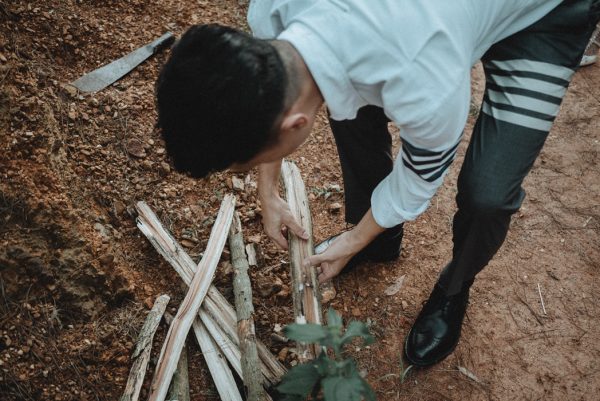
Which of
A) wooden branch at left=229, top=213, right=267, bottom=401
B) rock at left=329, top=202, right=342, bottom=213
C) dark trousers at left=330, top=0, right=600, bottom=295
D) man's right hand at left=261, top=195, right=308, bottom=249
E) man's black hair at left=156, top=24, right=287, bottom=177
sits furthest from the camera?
rock at left=329, top=202, right=342, bottom=213

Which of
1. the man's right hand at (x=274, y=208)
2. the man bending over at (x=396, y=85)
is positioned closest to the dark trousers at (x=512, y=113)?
the man bending over at (x=396, y=85)

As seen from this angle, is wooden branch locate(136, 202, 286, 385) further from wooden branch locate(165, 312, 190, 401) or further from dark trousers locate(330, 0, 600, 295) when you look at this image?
dark trousers locate(330, 0, 600, 295)

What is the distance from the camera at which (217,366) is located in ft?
7.06

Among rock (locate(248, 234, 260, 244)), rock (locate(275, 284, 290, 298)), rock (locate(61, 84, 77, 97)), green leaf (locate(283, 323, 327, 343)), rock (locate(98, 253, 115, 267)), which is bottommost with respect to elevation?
rock (locate(275, 284, 290, 298))

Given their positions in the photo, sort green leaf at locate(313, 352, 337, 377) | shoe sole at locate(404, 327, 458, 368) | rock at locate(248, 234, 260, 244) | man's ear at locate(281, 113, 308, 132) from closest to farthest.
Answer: man's ear at locate(281, 113, 308, 132)
green leaf at locate(313, 352, 337, 377)
shoe sole at locate(404, 327, 458, 368)
rock at locate(248, 234, 260, 244)

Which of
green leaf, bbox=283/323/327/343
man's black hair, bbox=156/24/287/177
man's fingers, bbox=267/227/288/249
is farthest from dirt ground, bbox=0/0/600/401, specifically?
man's black hair, bbox=156/24/287/177

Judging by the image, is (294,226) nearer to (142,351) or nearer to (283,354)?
(283,354)

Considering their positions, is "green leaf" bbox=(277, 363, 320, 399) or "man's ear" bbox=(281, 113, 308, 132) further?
"green leaf" bbox=(277, 363, 320, 399)

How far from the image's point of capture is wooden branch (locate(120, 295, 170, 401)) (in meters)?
2.04

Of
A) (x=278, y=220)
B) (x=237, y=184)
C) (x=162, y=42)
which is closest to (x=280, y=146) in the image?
(x=278, y=220)

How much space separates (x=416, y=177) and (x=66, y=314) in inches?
65.8

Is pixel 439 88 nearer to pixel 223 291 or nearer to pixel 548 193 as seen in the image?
pixel 223 291

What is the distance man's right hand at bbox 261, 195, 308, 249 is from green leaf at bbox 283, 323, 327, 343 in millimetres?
868

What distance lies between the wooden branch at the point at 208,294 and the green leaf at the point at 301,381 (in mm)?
527
